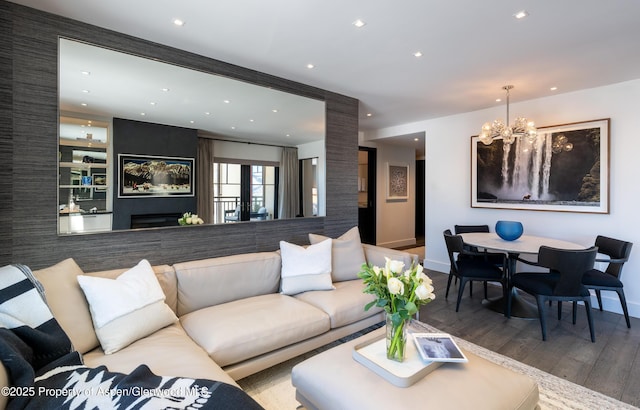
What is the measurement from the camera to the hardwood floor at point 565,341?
2.19 m

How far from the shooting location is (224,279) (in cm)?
250

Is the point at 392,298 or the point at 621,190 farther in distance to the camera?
the point at 621,190

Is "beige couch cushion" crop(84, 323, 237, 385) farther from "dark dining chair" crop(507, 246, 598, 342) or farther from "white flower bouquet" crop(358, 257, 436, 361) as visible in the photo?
"dark dining chair" crop(507, 246, 598, 342)

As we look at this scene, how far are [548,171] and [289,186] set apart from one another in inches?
133

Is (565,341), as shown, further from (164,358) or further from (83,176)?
(83,176)

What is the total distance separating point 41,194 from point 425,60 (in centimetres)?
330

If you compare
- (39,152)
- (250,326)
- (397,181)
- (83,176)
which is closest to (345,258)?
(250,326)

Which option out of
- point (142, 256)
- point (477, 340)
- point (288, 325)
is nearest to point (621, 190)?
point (477, 340)

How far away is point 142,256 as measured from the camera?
250 centimetres

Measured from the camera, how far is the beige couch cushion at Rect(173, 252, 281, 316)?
234cm

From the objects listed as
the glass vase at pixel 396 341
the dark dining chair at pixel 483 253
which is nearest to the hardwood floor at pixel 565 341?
the dark dining chair at pixel 483 253

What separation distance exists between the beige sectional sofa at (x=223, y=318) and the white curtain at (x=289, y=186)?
67 centimetres

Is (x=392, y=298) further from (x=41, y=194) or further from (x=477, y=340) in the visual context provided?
(x=41, y=194)

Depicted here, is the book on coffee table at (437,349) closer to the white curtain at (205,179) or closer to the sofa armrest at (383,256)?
the sofa armrest at (383,256)
